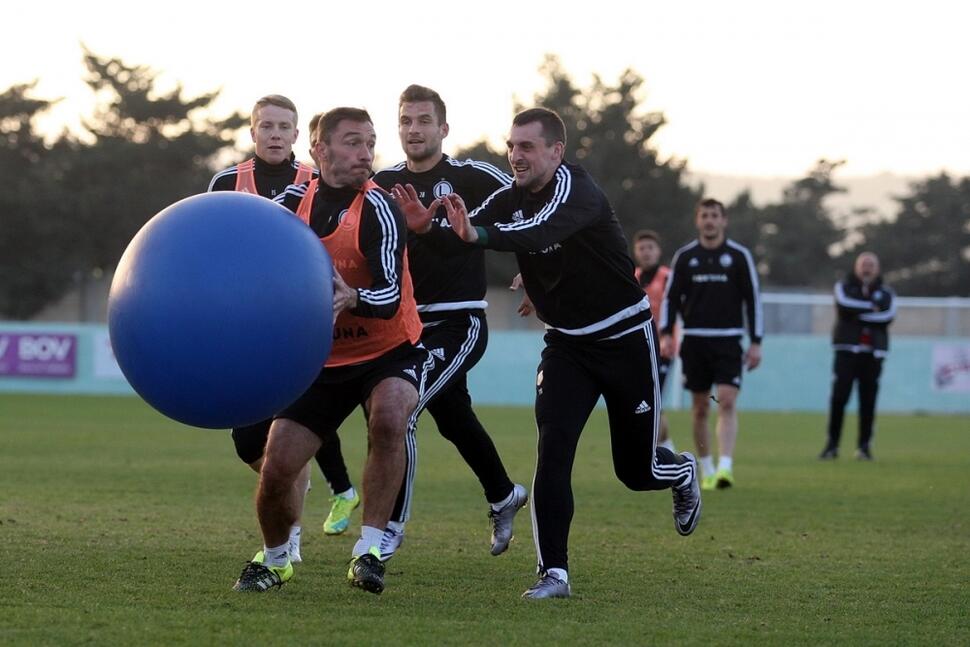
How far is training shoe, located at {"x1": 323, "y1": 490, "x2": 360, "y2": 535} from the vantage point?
30.0ft

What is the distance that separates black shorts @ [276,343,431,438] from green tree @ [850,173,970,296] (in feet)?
179

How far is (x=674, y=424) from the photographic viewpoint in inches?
938

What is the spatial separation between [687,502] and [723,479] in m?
4.79

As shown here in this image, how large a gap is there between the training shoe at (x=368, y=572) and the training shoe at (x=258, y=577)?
14.4 inches

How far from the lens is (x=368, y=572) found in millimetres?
6613

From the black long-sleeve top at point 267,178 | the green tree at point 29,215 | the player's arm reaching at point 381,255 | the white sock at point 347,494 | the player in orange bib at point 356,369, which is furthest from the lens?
the green tree at point 29,215

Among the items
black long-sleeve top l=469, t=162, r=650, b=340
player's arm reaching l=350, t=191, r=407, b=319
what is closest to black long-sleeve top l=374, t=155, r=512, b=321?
black long-sleeve top l=469, t=162, r=650, b=340

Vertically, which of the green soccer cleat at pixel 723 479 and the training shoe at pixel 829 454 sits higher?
the green soccer cleat at pixel 723 479

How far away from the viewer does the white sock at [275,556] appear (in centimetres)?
687

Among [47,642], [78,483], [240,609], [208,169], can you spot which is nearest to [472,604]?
[240,609]

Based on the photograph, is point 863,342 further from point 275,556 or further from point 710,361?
point 275,556

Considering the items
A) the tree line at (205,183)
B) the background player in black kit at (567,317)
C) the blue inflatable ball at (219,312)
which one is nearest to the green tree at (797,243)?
the tree line at (205,183)

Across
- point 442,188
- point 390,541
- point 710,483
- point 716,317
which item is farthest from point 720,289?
point 390,541

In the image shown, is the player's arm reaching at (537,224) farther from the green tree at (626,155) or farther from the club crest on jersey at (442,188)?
the green tree at (626,155)
